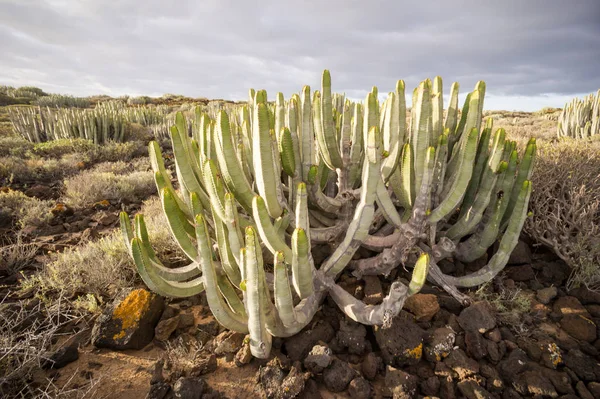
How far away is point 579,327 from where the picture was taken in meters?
2.46

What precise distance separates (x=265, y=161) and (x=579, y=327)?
2700mm

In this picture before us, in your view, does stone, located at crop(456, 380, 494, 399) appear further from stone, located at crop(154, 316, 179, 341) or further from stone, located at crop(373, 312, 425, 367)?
stone, located at crop(154, 316, 179, 341)

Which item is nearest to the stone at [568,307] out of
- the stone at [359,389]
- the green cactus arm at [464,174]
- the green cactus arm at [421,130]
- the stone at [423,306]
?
the stone at [423,306]

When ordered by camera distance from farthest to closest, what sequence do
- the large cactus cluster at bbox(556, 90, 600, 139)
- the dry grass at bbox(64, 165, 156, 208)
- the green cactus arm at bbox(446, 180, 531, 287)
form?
the large cactus cluster at bbox(556, 90, 600, 139) → the dry grass at bbox(64, 165, 156, 208) → the green cactus arm at bbox(446, 180, 531, 287)

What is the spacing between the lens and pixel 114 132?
1202 cm

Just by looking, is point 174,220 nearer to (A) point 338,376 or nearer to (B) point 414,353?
(A) point 338,376

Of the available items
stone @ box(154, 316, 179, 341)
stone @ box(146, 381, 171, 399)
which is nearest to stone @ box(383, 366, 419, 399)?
stone @ box(146, 381, 171, 399)

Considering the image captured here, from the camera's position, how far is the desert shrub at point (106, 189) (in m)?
6.14

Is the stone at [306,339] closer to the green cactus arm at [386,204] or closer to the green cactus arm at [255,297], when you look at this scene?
the green cactus arm at [255,297]

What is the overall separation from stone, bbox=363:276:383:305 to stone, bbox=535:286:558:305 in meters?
1.39

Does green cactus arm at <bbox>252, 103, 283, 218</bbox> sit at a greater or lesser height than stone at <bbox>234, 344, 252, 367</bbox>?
greater

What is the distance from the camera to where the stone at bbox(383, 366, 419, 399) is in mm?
2020

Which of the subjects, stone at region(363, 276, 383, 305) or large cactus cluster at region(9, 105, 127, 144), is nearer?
stone at region(363, 276, 383, 305)

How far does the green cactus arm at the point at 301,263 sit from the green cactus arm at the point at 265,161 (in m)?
0.40
